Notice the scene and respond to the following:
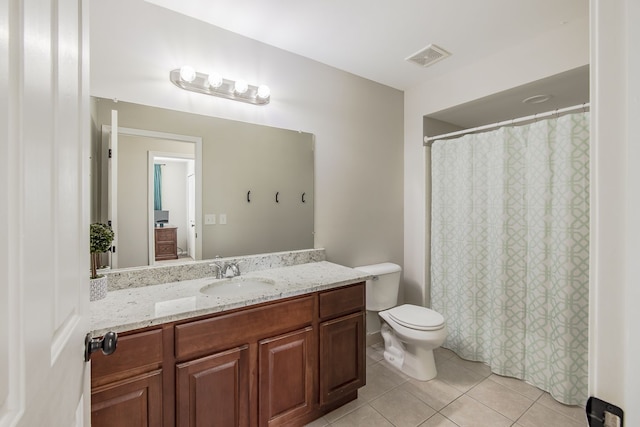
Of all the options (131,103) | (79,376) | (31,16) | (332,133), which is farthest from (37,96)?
(332,133)

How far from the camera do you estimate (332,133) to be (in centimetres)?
237

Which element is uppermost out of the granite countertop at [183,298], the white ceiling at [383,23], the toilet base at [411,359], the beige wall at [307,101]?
the white ceiling at [383,23]

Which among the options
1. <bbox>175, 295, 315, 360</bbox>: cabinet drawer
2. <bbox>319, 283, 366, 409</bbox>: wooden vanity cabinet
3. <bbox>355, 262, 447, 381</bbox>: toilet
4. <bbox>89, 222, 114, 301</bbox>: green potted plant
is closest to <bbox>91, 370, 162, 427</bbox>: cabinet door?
<bbox>175, 295, 315, 360</bbox>: cabinet drawer

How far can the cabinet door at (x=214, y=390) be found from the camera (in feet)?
4.06

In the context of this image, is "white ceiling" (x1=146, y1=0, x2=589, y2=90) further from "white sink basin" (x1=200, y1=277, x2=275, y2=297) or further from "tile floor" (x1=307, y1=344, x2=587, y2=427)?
"tile floor" (x1=307, y1=344, x2=587, y2=427)

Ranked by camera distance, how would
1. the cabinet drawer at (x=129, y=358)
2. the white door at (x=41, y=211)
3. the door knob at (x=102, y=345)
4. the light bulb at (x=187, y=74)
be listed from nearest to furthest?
the white door at (x=41, y=211) < the door knob at (x=102, y=345) < the cabinet drawer at (x=129, y=358) < the light bulb at (x=187, y=74)

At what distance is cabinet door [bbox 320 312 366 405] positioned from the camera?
1681mm

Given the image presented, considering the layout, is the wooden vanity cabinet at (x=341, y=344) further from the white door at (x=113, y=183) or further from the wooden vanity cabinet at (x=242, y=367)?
the white door at (x=113, y=183)

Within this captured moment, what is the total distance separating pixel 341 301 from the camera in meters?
1.75

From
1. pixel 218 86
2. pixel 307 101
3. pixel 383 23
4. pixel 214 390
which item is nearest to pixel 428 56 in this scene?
pixel 383 23

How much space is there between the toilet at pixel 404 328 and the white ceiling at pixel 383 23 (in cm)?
173

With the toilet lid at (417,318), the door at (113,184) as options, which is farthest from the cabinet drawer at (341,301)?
the door at (113,184)

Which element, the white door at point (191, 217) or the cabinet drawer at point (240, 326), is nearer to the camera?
the cabinet drawer at point (240, 326)

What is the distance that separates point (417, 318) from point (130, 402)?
1.82m
